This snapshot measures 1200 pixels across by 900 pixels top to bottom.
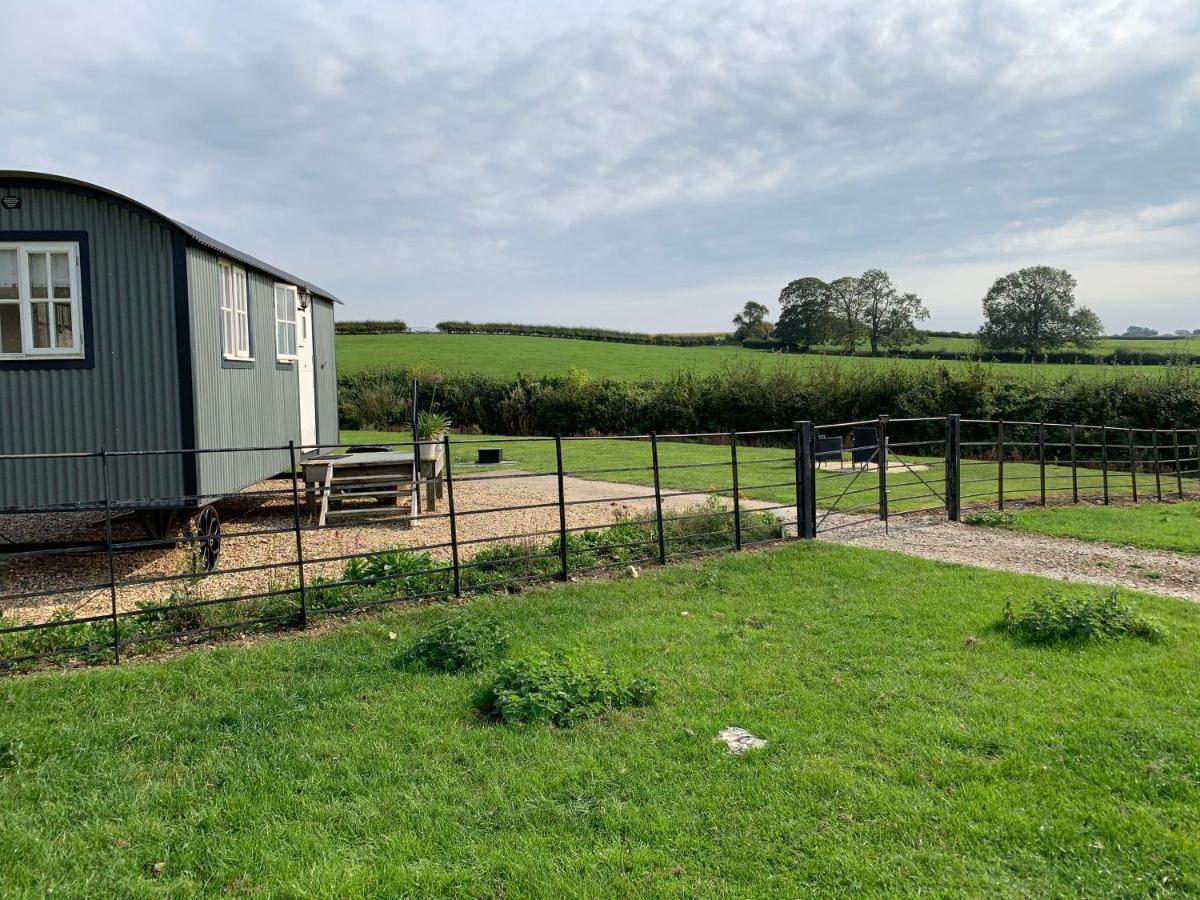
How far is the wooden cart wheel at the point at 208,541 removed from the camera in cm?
856

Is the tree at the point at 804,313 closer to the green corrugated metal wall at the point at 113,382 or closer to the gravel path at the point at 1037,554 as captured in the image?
the gravel path at the point at 1037,554

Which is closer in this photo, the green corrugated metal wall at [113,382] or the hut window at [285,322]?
the green corrugated metal wall at [113,382]

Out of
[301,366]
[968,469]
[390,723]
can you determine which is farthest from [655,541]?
[968,469]

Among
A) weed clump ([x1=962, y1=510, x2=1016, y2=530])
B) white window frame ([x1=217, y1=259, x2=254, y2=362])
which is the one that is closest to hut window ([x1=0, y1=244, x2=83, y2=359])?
white window frame ([x1=217, y1=259, x2=254, y2=362])

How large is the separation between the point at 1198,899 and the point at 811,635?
317 centimetres

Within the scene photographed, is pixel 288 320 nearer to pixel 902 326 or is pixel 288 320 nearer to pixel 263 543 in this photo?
pixel 263 543

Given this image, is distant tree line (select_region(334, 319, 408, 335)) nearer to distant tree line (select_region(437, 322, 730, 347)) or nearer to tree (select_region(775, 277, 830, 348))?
distant tree line (select_region(437, 322, 730, 347))

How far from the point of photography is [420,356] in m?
43.9

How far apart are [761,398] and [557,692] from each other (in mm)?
24621

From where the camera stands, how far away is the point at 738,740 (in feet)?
13.4

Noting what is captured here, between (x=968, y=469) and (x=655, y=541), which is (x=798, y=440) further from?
(x=968, y=469)

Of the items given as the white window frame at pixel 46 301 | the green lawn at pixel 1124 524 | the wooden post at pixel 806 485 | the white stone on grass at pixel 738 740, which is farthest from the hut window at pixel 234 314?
the green lawn at pixel 1124 524

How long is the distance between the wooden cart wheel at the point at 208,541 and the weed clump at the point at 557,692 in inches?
195

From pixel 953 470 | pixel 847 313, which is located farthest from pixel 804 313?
pixel 953 470
